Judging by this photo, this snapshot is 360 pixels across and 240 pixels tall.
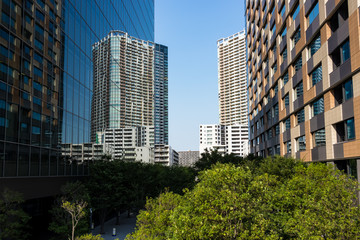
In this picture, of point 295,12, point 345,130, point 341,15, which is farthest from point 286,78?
point 345,130

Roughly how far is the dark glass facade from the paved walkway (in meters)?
9.69

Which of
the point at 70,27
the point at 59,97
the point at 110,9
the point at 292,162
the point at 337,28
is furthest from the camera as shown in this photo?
the point at 110,9

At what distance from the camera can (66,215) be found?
30172mm

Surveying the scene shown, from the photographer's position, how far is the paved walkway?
1591 inches

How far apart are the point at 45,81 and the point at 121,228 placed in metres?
26.4

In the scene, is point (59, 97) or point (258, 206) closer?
point (258, 206)

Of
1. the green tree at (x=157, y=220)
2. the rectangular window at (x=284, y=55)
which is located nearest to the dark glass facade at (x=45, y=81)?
the green tree at (x=157, y=220)

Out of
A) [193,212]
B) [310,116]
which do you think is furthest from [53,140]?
[310,116]

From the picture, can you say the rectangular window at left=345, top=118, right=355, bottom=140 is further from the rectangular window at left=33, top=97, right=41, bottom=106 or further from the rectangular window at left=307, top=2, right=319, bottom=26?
the rectangular window at left=33, top=97, right=41, bottom=106

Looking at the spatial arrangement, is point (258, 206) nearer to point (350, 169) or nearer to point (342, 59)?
point (350, 169)

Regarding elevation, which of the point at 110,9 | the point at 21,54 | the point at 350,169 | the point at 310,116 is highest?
the point at 110,9

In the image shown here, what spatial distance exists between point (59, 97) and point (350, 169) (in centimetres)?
3039

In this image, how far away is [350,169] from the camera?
2575 centimetres

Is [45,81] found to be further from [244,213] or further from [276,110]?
[276,110]
